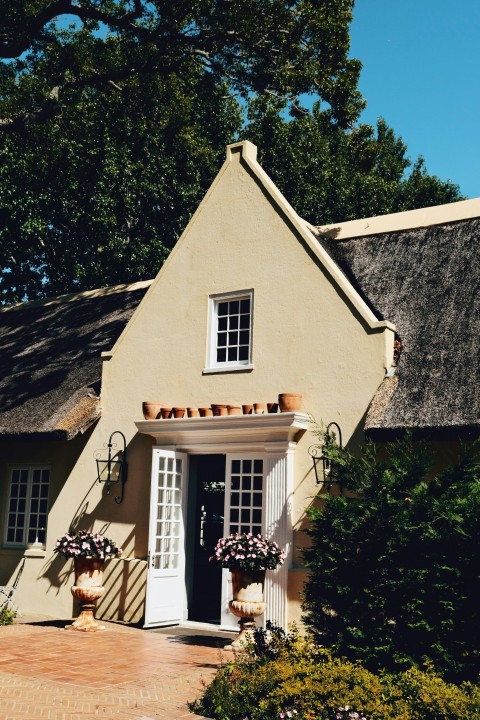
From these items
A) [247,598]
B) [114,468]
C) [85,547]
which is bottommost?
[247,598]

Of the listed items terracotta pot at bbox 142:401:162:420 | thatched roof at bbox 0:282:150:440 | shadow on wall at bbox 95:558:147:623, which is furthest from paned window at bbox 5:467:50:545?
terracotta pot at bbox 142:401:162:420

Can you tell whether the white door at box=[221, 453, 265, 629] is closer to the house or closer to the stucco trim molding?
the house

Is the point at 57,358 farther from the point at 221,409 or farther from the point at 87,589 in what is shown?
the point at 87,589

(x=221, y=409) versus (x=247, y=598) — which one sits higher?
(x=221, y=409)

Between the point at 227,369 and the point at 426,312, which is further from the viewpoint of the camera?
the point at 227,369

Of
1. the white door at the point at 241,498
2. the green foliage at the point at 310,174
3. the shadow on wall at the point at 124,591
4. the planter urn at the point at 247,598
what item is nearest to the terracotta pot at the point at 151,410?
the white door at the point at 241,498

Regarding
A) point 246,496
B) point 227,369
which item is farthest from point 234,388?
point 246,496

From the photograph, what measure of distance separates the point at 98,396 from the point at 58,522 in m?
2.76

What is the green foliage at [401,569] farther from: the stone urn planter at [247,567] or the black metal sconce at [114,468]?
the black metal sconce at [114,468]

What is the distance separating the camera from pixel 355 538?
29.3 feet

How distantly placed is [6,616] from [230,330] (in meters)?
6.86

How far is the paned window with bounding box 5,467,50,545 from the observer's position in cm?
1673

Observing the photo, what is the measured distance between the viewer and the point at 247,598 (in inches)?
457

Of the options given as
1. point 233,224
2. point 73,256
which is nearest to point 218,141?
point 73,256
